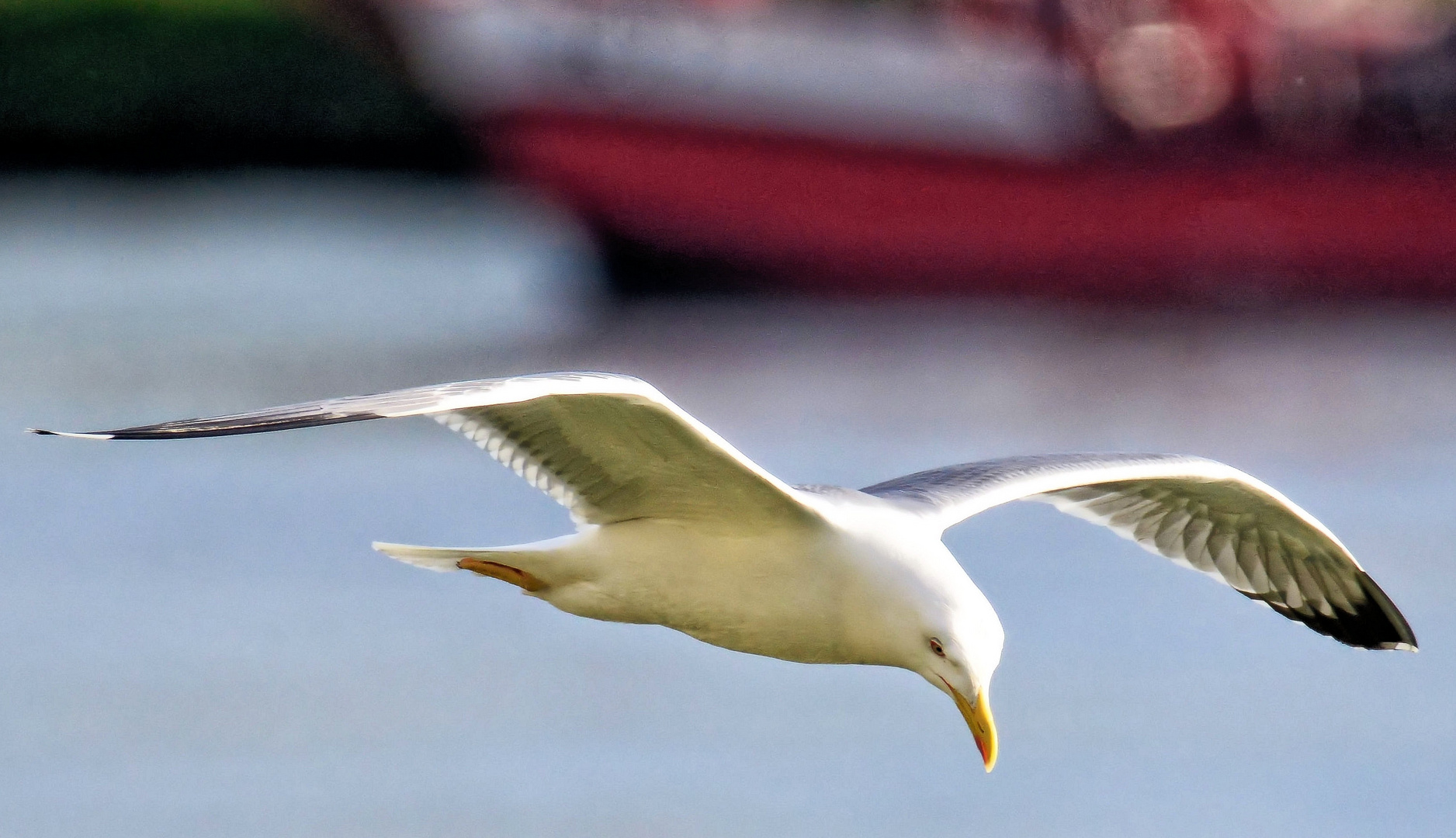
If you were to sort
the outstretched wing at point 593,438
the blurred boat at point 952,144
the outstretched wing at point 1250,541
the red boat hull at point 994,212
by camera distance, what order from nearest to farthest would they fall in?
1. the outstretched wing at point 593,438
2. the outstretched wing at point 1250,541
3. the blurred boat at point 952,144
4. the red boat hull at point 994,212

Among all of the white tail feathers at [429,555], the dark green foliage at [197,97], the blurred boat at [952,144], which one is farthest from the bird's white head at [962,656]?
the dark green foliage at [197,97]

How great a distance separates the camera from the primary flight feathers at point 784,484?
453 centimetres

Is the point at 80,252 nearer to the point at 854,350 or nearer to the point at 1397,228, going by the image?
the point at 854,350

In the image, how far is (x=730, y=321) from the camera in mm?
19422

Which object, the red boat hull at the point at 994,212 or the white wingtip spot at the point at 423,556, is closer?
the white wingtip spot at the point at 423,556

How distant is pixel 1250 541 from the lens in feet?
21.4

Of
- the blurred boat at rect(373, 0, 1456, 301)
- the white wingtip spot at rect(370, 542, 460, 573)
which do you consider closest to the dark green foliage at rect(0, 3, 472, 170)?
the blurred boat at rect(373, 0, 1456, 301)

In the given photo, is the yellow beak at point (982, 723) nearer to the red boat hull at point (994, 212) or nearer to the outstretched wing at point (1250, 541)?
the outstretched wing at point (1250, 541)

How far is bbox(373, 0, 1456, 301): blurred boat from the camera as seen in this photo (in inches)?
710

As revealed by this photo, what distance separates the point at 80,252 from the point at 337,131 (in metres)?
3.47

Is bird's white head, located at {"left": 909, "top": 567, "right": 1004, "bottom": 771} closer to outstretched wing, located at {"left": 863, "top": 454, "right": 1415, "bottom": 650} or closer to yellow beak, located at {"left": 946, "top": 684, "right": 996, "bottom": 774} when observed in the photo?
yellow beak, located at {"left": 946, "top": 684, "right": 996, "bottom": 774}

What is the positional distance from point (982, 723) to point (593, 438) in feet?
3.49

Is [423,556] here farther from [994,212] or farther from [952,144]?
[994,212]

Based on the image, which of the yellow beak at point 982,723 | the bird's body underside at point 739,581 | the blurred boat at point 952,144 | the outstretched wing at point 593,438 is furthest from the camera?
the blurred boat at point 952,144
